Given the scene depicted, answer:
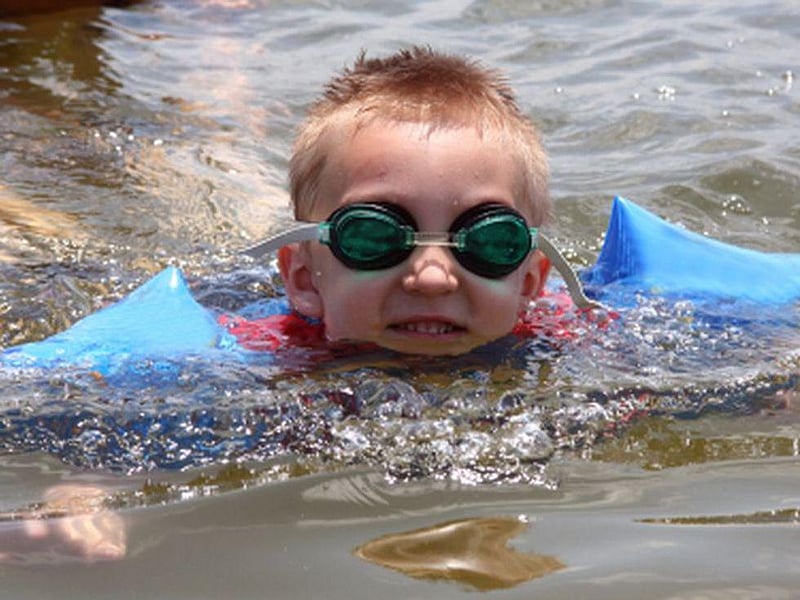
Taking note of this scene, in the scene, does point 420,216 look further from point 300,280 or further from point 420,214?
point 300,280

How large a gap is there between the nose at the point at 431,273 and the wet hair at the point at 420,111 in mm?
287

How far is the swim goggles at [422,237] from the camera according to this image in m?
3.06

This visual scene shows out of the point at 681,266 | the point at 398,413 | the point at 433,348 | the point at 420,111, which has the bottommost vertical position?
the point at 398,413

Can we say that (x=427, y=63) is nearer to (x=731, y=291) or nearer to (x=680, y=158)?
(x=731, y=291)

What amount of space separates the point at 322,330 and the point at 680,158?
286 cm

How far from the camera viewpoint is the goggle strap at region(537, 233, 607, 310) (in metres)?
3.36

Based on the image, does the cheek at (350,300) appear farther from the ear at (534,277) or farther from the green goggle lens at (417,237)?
the ear at (534,277)

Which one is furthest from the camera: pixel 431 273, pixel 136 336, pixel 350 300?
pixel 136 336

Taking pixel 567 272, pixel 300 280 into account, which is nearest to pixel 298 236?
pixel 300 280

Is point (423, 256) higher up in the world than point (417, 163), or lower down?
lower down

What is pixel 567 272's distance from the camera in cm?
349

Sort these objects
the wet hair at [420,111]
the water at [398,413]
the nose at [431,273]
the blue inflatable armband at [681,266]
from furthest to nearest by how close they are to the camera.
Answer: the blue inflatable armband at [681,266]
the wet hair at [420,111]
the nose at [431,273]
the water at [398,413]

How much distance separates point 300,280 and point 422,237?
1.61ft

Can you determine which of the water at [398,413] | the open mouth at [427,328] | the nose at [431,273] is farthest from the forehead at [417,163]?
the water at [398,413]
